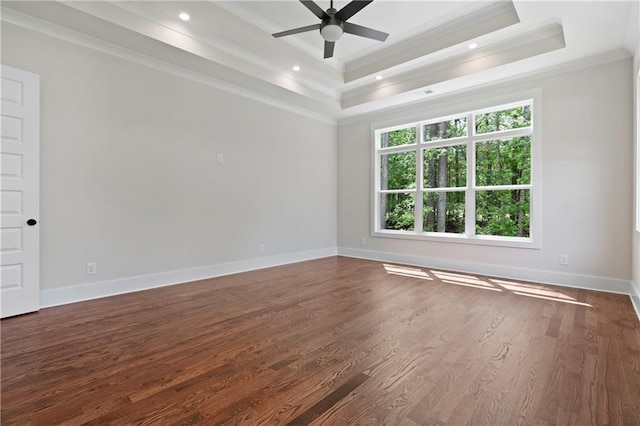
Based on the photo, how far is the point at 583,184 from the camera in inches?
157

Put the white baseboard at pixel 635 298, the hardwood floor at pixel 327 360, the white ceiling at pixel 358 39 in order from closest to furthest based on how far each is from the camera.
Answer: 1. the hardwood floor at pixel 327 360
2. the white baseboard at pixel 635 298
3. the white ceiling at pixel 358 39

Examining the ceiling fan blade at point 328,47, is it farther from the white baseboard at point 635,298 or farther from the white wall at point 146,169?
the white baseboard at point 635,298

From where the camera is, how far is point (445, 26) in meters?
4.04

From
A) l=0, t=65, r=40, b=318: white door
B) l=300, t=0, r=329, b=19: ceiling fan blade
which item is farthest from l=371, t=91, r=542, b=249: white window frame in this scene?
l=0, t=65, r=40, b=318: white door

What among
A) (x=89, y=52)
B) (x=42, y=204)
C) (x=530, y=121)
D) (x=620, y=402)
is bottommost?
(x=620, y=402)

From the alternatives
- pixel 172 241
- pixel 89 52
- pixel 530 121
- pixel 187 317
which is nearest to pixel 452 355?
pixel 187 317

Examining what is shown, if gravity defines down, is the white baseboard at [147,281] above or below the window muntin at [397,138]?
below

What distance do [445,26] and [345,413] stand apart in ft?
14.9

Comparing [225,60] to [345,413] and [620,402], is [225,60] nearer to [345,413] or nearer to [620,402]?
[345,413]

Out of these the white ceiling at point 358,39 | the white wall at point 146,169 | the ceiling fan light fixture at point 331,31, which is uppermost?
the white ceiling at point 358,39

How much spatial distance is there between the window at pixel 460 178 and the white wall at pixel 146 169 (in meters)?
1.93

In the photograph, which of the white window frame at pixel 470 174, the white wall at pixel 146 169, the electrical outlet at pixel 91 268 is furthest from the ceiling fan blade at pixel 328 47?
the electrical outlet at pixel 91 268

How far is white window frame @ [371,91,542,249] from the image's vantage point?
4361mm

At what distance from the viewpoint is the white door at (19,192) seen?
2.89 m
